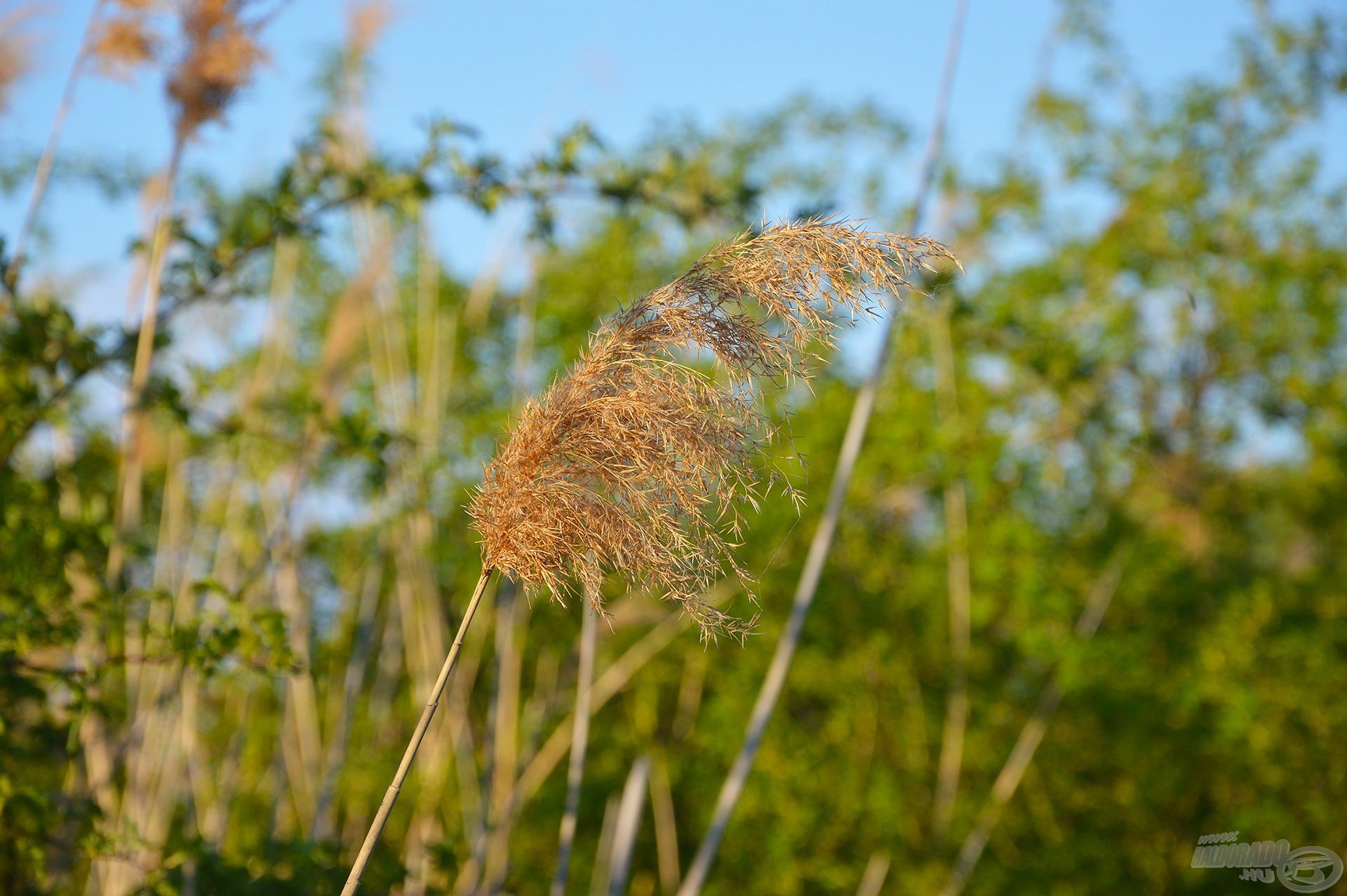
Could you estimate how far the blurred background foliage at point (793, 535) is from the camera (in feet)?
15.4

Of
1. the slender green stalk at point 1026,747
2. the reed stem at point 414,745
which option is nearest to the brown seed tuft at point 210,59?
the reed stem at point 414,745

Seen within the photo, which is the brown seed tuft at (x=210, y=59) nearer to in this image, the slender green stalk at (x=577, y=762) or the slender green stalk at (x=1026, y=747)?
the slender green stalk at (x=577, y=762)

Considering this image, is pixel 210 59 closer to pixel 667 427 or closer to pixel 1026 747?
pixel 667 427

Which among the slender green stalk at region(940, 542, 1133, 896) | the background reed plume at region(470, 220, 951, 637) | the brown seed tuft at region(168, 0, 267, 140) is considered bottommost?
the slender green stalk at region(940, 542, 1133, 896)

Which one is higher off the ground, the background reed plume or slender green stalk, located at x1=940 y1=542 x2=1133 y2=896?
the background reed plume

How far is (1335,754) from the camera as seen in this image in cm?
986

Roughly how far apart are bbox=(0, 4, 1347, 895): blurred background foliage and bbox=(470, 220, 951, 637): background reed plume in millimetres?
1942

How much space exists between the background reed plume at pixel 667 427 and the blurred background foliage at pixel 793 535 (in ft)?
6.37

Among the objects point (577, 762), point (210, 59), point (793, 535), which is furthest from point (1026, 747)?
point (210, 59)

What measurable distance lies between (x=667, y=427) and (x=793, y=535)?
6944mm

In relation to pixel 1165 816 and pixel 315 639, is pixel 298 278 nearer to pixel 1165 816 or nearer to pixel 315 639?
pixel 315 639

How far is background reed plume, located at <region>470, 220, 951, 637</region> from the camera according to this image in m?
2.02

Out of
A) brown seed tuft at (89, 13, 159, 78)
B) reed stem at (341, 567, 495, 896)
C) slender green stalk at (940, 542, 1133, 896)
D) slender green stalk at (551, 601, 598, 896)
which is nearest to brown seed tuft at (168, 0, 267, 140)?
brown seed tuft at (89, 13, 159, 78)

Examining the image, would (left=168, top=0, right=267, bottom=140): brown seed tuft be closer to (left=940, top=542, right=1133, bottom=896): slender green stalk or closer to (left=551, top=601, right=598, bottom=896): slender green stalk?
(left=551, top=601, right=598, bottom=896): slender green stalk
